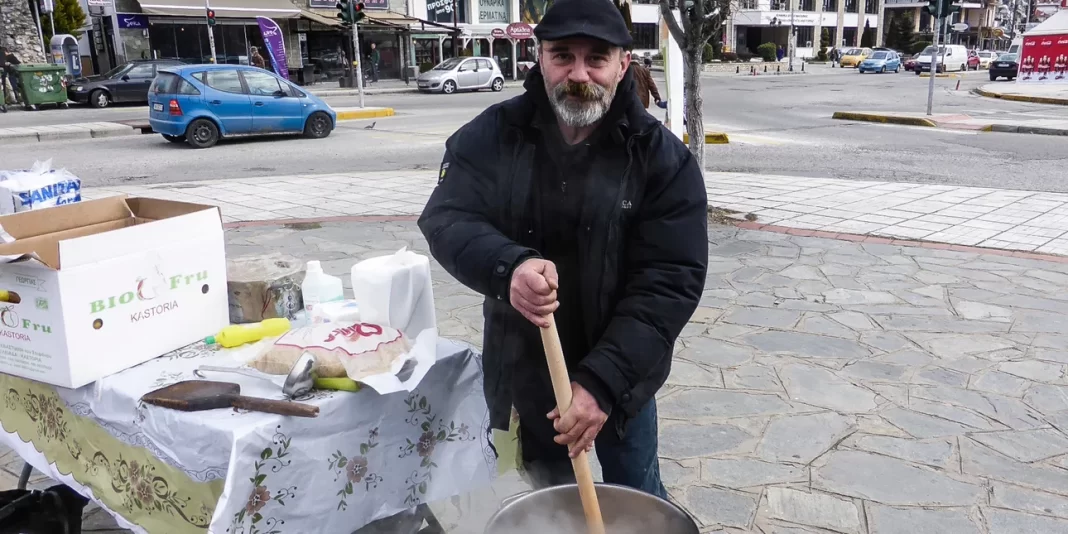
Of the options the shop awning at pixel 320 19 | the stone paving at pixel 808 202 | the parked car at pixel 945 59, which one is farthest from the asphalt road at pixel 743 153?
the parked car at pixel 945 59

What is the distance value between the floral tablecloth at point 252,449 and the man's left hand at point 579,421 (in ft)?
1.75

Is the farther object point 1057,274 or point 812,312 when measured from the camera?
point 1057,274

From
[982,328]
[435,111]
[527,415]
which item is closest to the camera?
[527,415]

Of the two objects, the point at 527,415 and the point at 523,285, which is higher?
the point at 523,285

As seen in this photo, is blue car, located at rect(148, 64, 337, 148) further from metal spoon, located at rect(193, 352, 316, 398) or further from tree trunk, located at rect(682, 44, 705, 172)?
metal spoon, located at rect(193, 352, 316, 398)

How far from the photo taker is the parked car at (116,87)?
2127 cm

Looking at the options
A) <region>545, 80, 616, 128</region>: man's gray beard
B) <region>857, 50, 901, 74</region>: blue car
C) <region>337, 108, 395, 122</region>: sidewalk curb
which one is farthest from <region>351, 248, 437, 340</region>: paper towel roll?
<region>857, 50, 901, 74</region>: blue car

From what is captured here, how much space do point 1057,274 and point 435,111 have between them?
1683 cm

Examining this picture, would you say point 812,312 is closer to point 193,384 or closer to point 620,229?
point 620,229

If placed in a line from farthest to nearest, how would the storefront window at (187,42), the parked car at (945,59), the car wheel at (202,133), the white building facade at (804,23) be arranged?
the white building facade at (804,23) → the parked car at (945,59) → the storefront window at (187,42) → the car wheel at (202,133)

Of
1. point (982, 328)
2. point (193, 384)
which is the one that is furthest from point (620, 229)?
point (982, 328)

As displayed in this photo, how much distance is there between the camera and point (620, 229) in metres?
1.92

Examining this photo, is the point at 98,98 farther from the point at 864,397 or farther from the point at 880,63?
the point at 880,63

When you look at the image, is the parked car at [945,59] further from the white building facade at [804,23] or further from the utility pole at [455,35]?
the utility pole at [455,35]
